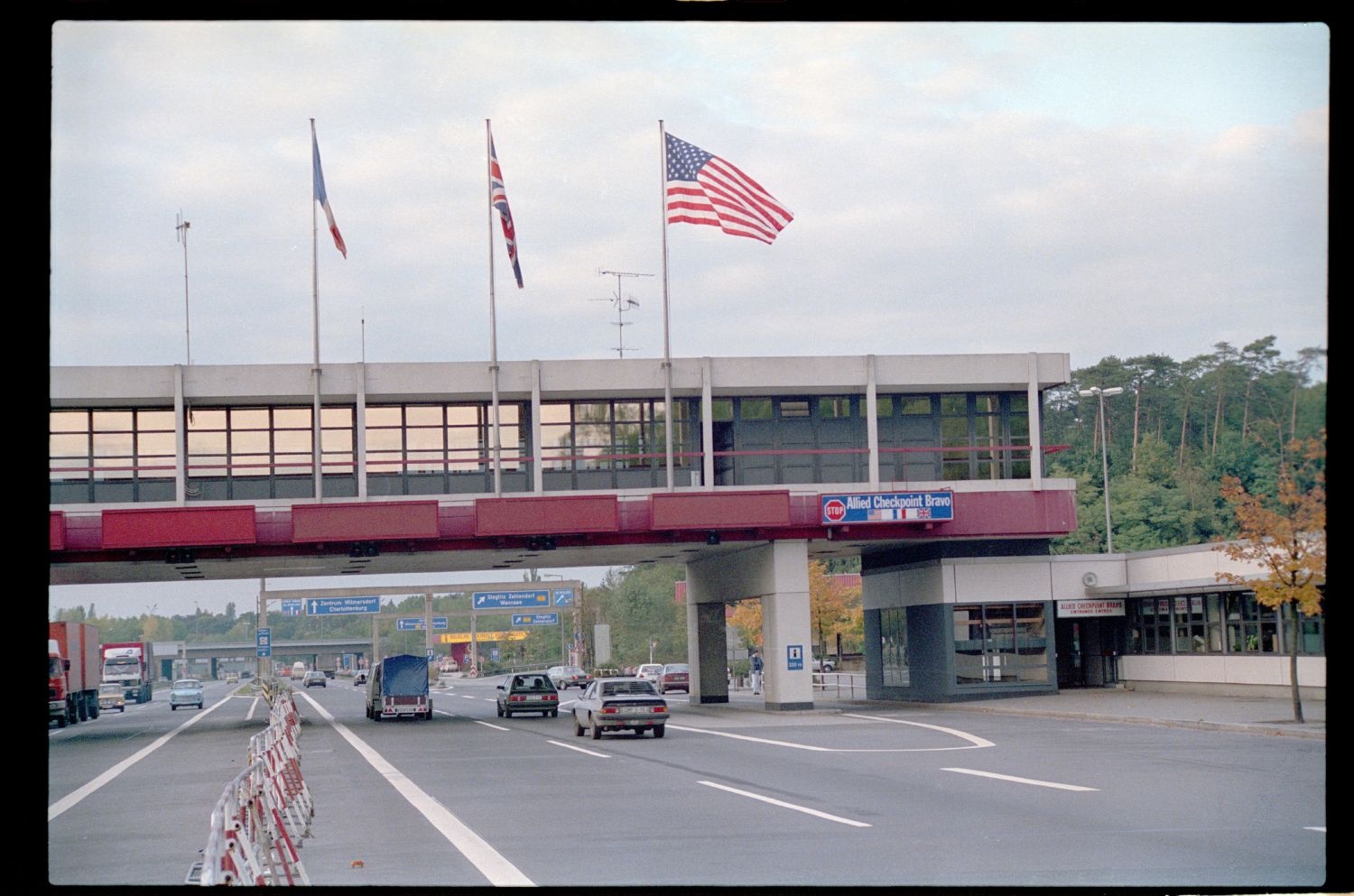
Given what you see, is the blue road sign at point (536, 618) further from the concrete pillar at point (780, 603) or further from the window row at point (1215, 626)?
the window row at point (1215, 626)

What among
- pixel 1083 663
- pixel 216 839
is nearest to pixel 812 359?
pixel 1083 663

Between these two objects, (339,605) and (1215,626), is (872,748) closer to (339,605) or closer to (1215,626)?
(1215,626)

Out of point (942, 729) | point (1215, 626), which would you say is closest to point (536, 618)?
point (1215, 626)

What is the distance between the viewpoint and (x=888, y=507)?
1628 inches

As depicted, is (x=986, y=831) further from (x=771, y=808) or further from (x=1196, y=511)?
(x=1196, y=511)

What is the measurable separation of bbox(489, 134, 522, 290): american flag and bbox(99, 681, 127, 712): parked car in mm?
45878

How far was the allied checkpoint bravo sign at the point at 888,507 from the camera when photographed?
41031 millimetres

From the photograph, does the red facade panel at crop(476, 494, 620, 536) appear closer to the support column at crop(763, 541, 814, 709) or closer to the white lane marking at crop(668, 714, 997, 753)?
the support column at crop(763, 541, 814, 709)

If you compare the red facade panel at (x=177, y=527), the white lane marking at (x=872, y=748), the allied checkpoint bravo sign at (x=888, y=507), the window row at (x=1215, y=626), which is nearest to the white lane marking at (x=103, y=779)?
the red facade panel at (x=177, y=527)

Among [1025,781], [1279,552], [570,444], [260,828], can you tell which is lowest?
[1025,781]

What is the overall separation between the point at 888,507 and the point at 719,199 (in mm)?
10607

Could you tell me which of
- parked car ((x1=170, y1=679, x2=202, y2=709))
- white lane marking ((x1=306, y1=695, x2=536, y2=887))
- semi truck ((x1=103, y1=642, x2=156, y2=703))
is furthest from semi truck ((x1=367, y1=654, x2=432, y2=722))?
semi truck ((x1=103, y1=642, x2=156, y2=703))

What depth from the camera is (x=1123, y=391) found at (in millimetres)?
75188
